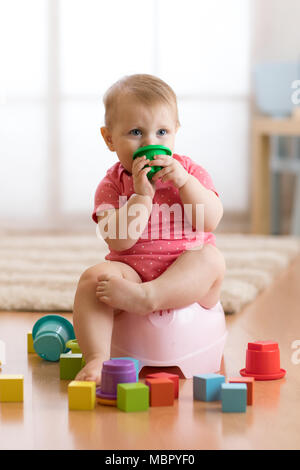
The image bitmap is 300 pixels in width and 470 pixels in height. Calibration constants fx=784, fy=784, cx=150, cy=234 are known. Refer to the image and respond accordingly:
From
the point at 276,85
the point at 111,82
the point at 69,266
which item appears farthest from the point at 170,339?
the point at 111,82

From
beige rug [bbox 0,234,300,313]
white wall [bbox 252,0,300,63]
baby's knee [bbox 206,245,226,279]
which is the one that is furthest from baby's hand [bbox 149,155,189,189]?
white wall [bbox 252,0,300,63]

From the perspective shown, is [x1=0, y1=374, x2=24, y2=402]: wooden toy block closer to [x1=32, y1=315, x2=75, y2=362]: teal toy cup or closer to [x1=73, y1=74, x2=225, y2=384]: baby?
[x1=73, y1=74, x2=225, y2=384]: baby

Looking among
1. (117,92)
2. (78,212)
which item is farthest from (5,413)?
(78,212)

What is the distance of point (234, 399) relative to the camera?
43.0 inches

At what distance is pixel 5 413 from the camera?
1.09 m

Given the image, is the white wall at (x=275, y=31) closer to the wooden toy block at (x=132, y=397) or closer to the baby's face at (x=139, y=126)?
the baby's face at (x=139, y=126)

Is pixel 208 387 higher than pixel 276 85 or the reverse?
the reverse

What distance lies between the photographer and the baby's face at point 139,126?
4.18ft

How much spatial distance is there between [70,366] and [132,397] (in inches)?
8.6

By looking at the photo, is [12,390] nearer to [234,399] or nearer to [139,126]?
[234,399]

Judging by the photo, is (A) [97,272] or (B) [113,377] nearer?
(B) [113,377]

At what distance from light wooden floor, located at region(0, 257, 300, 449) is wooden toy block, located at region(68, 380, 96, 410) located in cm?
1
